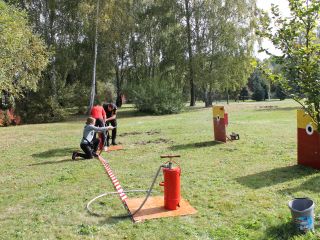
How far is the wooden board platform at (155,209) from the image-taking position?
226 inches

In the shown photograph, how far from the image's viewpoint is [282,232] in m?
4.89

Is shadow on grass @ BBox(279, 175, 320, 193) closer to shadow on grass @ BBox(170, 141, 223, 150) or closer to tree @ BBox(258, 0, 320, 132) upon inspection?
tree @ BBox(258, 0, 320, 132)

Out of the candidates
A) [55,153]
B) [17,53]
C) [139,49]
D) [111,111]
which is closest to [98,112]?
[111,111]

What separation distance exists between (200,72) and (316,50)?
96.2 ft

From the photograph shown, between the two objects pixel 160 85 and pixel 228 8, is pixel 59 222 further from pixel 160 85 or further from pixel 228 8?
pixel 228 8

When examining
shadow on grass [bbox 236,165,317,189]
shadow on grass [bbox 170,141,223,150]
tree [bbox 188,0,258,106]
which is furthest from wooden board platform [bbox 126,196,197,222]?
tree [bbox 188,0,258,106]

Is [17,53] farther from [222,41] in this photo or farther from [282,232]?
[222,41]

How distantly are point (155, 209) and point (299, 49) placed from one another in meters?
3.28

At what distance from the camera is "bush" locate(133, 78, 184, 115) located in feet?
96.8

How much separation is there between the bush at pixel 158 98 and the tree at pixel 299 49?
23.6 metres

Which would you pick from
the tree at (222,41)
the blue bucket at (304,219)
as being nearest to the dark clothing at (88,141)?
the blue bucket at (304,219)

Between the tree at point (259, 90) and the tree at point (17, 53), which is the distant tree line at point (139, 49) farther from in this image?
the tree at point (259, 90)

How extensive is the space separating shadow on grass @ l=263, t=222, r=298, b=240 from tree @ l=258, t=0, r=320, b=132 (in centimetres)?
187

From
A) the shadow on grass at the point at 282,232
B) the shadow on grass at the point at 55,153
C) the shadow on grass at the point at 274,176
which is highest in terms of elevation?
the shadow on grass at the point at 55,153
